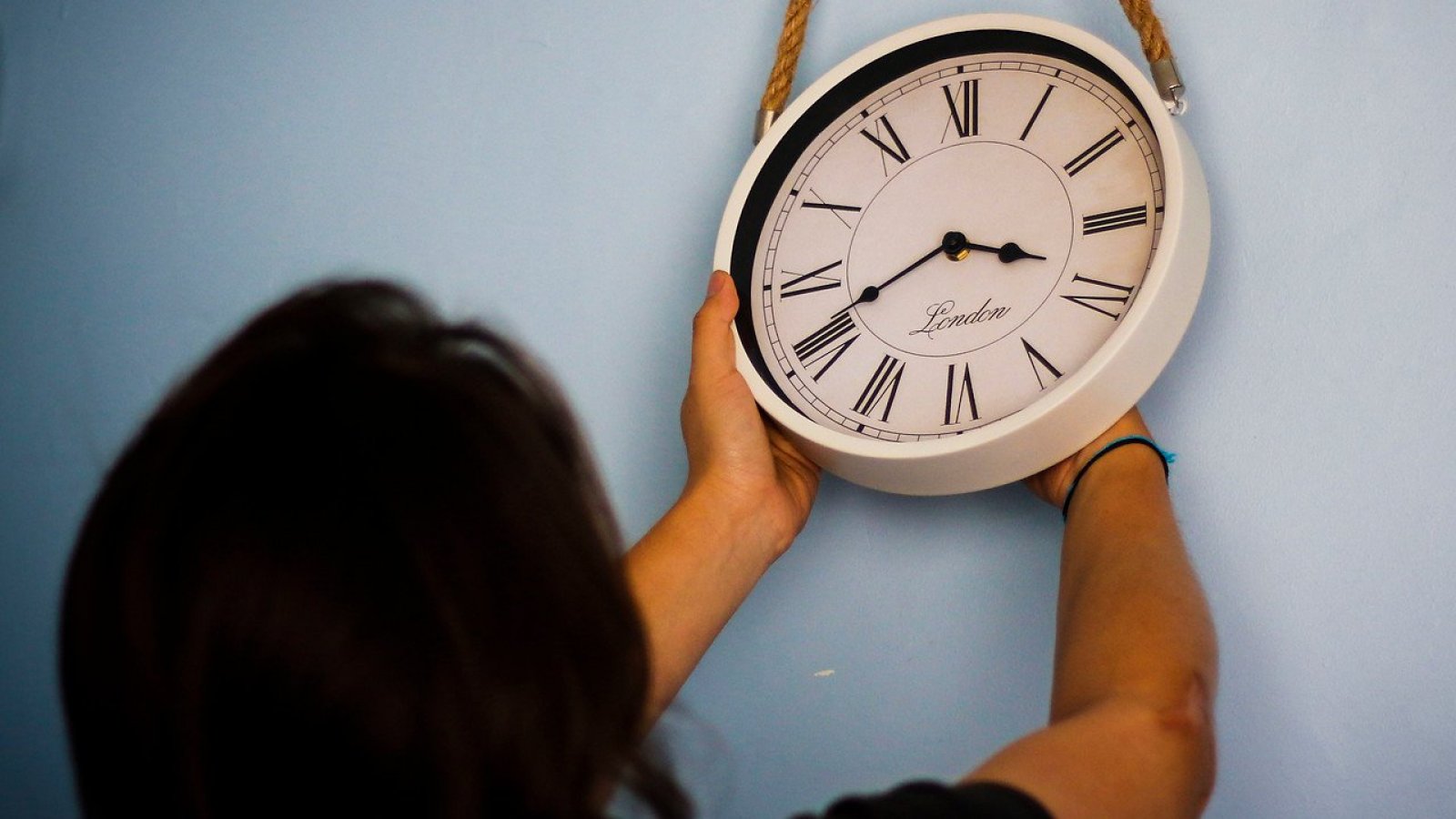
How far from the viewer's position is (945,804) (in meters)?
0.62

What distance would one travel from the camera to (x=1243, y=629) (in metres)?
0.96

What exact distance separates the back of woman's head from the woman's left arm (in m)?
0.37

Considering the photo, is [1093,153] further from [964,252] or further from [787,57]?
[787,57]

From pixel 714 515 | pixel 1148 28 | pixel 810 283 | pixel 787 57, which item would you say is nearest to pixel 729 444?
pixel 714 515

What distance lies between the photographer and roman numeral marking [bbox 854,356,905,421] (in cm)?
99

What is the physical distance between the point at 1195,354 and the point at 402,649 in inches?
29.1

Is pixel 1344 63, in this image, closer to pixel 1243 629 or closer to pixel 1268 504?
pixel 1268 504

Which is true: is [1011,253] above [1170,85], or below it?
below

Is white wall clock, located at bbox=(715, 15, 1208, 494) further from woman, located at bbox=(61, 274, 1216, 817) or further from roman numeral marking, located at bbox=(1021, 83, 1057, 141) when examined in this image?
woman, located at bbox=(61, 274, 1216, 817)

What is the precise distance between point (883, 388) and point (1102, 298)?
19 centimetres

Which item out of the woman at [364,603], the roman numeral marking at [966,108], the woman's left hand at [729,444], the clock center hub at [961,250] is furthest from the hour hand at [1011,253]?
the woman at [364,603]

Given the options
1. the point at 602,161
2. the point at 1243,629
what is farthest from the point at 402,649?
the point at 602,161

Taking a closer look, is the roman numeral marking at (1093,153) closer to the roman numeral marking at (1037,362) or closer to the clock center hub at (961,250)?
the clock center hub at (961,250)

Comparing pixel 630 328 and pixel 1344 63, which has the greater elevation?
pixel 1344 63
